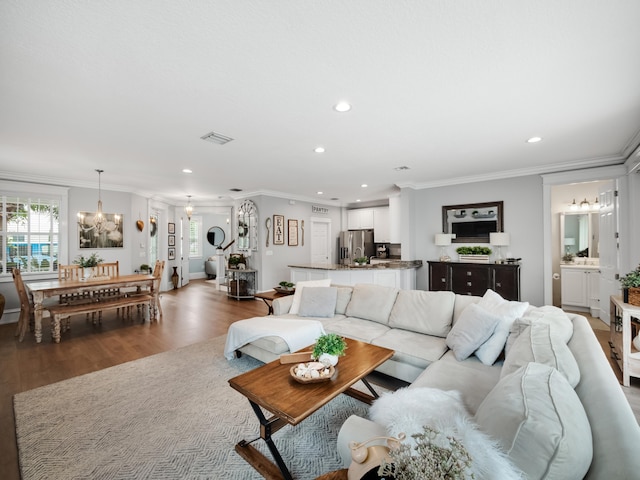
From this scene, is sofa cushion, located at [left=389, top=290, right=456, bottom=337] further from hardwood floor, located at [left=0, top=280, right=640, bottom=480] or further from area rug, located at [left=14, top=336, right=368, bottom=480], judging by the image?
hardwood floor, located at [left=0, top=280, right=640, bottom=480]

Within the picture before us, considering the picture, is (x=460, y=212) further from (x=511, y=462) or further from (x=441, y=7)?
(x=511, y=462)

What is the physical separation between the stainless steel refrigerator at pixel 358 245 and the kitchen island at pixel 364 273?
2.52 meters

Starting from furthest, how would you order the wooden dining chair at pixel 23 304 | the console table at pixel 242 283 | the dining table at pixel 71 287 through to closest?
the console table at pixel 242 283 < the wooden dining chair at pixel 23 304 < the dining table at pixel 71 287

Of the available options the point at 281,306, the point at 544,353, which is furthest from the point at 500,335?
the point at 281,306

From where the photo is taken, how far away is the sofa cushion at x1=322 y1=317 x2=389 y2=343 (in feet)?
9.52

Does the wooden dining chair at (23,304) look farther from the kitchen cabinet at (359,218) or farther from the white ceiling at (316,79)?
the kitchen cabinet at (359,218)

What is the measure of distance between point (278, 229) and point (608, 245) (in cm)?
611

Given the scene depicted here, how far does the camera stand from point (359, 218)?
8836 millimetres

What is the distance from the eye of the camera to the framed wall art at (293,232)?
24.6 feet

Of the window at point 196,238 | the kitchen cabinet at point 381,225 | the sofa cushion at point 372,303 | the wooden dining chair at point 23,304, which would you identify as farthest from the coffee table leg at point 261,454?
the window at point 196,238

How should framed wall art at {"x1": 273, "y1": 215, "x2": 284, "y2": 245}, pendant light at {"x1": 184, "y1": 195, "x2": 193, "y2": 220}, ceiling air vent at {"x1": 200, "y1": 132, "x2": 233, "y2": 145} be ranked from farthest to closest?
pendant light at {"x1": 184, "y1": 195, "x2": 193, "y2": 220} < framed wall art at {"x1": 273, "y1": 215, "x2": 284, "y2": 245} < ceiling air vent at {"x1": 200, "y1": 132, "x2": 233, "y2": 145}

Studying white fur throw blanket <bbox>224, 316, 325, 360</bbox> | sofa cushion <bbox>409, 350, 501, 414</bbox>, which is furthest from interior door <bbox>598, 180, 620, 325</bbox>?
white fur throw blanket <bbox>224, 316, 325, 360</bbox>

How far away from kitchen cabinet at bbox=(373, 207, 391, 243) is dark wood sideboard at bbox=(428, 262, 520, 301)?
8.08ft

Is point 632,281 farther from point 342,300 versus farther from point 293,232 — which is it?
point 293,232
